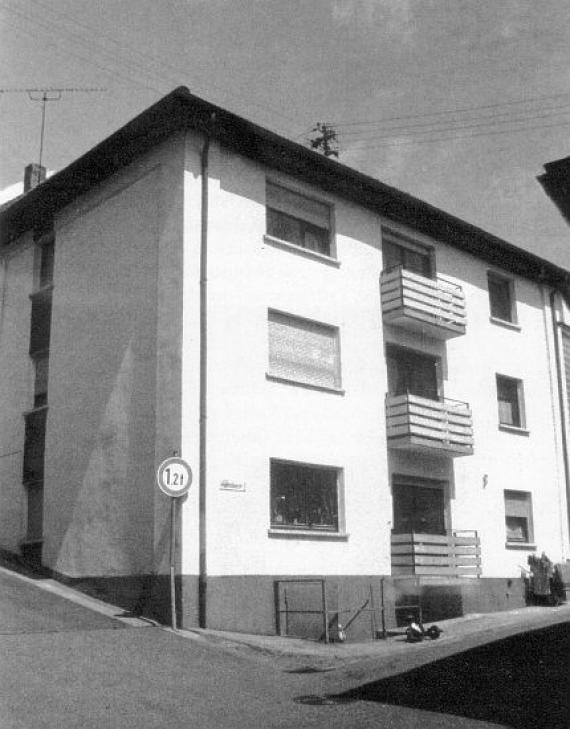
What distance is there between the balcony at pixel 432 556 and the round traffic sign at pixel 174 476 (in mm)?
5586

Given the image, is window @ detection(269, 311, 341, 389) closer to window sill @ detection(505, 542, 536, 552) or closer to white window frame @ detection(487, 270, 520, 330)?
white window frame @ detection(487, 270, 520, 330)

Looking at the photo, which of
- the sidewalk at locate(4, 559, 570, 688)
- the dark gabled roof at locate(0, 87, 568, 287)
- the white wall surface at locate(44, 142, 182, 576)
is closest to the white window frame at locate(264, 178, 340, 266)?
the dark gabled roof at locate(0, 87, 568, 287)

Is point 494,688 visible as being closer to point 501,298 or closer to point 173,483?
point 173,483

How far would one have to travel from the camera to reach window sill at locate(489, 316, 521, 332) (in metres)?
22.2

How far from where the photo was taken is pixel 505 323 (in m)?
22.4

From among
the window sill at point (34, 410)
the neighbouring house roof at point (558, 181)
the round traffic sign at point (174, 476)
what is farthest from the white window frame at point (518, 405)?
the neighbouring house roof at point (558, 181)

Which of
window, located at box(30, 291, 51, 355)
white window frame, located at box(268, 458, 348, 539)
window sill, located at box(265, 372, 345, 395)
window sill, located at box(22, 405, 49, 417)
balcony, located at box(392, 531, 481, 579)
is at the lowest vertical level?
balcony, located at box(392, 531, 481, 579)

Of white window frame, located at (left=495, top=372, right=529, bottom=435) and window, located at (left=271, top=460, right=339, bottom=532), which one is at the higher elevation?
white window frame, located at (left=495, top=372, right=529, bottom=435)

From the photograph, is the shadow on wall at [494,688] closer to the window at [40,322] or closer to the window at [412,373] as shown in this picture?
the window at [412,373]

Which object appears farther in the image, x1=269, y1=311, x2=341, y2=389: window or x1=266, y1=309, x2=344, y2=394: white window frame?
x1=269, y1=311, x2=341, y2=389: window

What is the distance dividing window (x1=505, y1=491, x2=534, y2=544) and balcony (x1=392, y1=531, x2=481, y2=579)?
8.67 ft

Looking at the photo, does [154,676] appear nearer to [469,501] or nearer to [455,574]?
[455,574]

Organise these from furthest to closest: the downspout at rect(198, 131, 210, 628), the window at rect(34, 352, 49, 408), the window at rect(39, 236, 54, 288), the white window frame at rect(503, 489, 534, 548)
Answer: the white window frame at rect(503, 489, 534, 548), the window at rect(39, 236, 54, 288), the window at rect(34, 352, 49, 408), the downspout at rect(198, 131, 210, 628)

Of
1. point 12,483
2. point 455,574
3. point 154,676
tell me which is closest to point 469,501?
point 455,574
